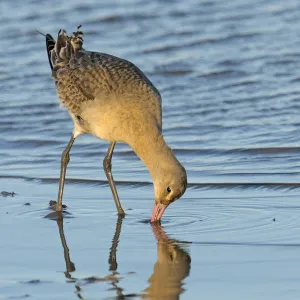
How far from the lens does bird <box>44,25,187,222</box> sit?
8609 mm

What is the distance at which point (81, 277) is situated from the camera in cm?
702

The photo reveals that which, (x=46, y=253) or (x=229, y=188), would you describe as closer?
(x=46, y=253)

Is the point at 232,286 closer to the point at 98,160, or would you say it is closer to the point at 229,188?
the point at 229,188

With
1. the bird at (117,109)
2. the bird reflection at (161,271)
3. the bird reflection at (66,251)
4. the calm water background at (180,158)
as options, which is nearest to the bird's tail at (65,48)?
the bird at (117,109)

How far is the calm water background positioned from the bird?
340 mm

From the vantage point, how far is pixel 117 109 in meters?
9.16

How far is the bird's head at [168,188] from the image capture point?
8453mm

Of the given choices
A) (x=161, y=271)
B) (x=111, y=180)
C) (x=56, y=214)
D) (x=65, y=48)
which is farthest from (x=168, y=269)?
(x=65, y=48)

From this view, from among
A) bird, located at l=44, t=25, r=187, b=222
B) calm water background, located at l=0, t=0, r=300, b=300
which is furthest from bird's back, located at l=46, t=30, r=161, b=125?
calm water background, located at l=0, t=0, r=300, b=300

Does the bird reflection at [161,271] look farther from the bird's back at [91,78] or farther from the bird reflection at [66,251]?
the bird's back at [91,78]

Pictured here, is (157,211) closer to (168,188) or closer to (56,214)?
(168,188)

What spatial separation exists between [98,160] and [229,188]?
1.95 meters

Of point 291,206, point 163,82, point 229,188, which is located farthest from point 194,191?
point 163,82

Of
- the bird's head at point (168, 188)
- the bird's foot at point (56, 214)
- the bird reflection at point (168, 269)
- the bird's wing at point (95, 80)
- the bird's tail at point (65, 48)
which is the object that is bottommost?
the bird's foot at point (56, 214)
